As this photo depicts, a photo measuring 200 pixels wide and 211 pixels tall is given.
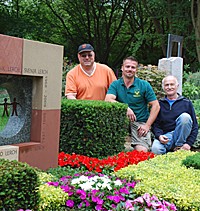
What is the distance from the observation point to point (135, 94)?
6.12m

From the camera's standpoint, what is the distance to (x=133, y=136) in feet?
20.6

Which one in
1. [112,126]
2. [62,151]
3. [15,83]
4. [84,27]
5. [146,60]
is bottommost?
[62,151]

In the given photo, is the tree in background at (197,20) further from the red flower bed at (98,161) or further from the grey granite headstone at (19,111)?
the grey granite headstone at (19,111)

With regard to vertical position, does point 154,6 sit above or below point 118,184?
above

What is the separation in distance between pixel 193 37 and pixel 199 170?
1227 cm

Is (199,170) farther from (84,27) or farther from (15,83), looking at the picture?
(84,27)

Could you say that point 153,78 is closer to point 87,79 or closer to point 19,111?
point 87,79

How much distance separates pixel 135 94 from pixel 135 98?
65mm

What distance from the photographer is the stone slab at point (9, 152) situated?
385 centimetres

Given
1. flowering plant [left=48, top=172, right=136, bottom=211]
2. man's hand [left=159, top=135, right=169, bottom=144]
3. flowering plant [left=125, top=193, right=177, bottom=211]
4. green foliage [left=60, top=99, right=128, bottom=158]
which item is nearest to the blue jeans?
man's hand [left=159, top=135, right=169, bottom=144]

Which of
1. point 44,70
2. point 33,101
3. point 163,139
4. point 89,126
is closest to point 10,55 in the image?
point 44,70

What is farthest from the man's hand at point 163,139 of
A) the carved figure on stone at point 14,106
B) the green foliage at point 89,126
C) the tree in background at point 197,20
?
the tree in background at point 197,20

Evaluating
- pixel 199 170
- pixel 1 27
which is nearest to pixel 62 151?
pixel 199 170

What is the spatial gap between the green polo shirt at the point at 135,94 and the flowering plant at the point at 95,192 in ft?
8.18
